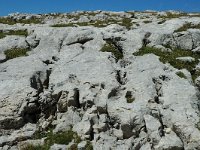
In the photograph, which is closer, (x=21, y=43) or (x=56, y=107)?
(x=56, y=107)

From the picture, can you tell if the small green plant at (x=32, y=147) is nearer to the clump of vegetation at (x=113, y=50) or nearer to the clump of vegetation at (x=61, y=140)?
the clump of vegetation at (x=61, y=140)

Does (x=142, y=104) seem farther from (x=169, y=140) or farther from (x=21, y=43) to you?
(x=21, y=43)

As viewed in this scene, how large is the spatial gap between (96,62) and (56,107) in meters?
5.76

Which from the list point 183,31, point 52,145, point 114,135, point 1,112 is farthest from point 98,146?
point 183,31

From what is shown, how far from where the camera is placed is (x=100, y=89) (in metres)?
27.9

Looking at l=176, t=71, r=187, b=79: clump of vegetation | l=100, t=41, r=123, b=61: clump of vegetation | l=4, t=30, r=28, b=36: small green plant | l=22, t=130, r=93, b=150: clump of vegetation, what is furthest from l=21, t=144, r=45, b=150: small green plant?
l=4, t=30, r=28, b=36: small green plant

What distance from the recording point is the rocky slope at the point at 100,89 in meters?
24.3

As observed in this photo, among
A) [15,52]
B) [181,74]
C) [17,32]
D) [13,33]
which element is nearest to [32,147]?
[15,52]

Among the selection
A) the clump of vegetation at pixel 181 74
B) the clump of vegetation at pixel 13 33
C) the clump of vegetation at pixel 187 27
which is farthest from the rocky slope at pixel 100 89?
the clump of vegetation at pixel 187 27

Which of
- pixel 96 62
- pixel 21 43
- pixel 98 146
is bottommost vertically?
pixel 98 146

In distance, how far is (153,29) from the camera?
38688 mm

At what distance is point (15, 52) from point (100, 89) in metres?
10.5

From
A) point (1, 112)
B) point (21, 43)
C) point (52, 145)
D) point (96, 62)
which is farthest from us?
point (21, 43)

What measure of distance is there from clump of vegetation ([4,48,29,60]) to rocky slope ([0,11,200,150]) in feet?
0.30
